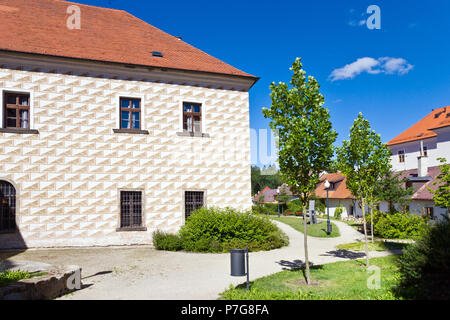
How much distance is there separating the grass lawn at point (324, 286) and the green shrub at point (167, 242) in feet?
19.1

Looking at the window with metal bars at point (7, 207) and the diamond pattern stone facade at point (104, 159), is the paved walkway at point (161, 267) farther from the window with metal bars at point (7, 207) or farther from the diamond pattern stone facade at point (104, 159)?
the window with metal bars at point (7, 207)

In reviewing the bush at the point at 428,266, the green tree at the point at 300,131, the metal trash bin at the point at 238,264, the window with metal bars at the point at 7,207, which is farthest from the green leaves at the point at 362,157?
the window with metal bars at the point at 7,207

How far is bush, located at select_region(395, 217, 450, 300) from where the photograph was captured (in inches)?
249

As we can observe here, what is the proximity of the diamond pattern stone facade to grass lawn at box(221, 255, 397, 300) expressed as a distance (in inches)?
301

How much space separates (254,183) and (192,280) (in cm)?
8023

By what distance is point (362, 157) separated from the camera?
10984 mm

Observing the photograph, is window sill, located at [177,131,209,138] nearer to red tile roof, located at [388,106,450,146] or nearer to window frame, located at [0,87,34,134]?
window frame, located at [0,87,34,134]

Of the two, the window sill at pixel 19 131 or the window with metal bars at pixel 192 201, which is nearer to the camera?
the window sill at pixel 19 131

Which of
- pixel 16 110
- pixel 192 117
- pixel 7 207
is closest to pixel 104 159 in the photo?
pixel 16 110

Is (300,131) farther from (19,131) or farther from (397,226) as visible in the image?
(397,226)

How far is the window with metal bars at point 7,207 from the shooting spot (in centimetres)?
1354

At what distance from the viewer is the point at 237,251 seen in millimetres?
7742

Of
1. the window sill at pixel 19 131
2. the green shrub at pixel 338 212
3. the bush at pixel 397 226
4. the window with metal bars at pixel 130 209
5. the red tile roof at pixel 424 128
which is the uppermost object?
the red tile roof at pixel 424 128

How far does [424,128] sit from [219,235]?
1575 inches
